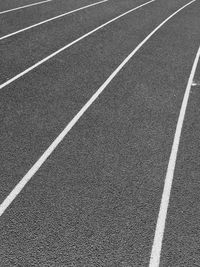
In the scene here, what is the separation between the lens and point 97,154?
663 centimetres

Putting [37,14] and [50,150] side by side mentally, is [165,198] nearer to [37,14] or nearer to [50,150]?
[50,150]

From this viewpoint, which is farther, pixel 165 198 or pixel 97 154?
pixel 97 154

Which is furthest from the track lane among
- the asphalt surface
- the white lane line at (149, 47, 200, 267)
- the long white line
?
the white lane line at (149, 47, 200, 267)

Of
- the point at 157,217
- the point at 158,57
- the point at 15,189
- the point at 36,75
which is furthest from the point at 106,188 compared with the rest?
the point at 158,57

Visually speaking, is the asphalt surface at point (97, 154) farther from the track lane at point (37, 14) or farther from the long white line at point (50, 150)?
the track lane at point (37, 14)

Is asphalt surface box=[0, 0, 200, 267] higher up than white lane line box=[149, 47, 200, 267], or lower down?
higher up

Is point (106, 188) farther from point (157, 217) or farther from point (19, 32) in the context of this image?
point (19, 32)

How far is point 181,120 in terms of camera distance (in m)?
7.91

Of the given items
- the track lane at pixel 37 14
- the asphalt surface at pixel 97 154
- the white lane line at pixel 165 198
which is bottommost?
the white lane line at pixel 165 198

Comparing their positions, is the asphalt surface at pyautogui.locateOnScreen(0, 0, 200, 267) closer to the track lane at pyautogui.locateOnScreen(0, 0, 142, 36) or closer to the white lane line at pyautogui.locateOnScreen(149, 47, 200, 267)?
the white lane line at pyautogui.locateOnScreen(149, 47, 200, 267)

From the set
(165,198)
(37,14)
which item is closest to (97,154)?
(165,198)

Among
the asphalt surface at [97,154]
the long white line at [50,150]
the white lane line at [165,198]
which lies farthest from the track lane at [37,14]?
the white lane line at [165,198]

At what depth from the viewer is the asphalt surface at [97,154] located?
479 cm

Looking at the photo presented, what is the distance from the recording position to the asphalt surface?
15.7 ft
